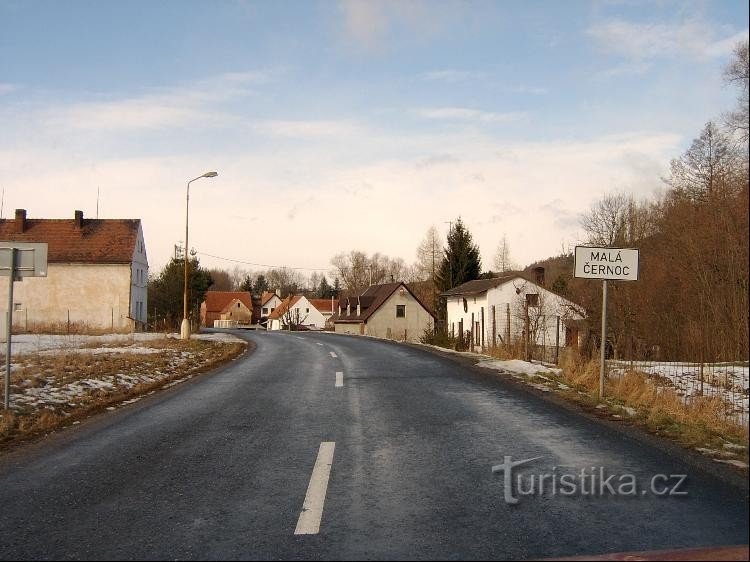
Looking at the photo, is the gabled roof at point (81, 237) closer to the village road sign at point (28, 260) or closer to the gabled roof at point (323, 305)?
the village road sign at point (28, 260)

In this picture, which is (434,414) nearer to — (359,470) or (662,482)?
(359,470)

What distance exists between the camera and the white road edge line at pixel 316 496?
4734 mm

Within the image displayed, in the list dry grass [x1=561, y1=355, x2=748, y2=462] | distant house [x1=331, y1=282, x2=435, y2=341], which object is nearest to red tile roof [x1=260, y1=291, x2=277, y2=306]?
distant house [x1=331, y1=282, x2=435, y2=341]

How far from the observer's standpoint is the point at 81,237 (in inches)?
1983

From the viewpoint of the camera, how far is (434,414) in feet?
32.8

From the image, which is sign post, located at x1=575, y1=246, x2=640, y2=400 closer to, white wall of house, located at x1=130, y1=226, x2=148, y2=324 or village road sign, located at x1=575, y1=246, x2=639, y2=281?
village road sign, located at x1=575, y1=246, x2=639, y2=281

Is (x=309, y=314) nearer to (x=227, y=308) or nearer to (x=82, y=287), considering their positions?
(x=227, y=308)

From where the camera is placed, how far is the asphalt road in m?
4.33

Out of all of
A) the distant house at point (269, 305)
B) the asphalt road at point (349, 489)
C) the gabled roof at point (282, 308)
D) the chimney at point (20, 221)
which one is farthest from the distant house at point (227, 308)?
the asphalt road at point (349, 489)

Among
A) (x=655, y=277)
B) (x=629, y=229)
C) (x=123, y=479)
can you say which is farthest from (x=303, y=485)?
(x=629, y=229)

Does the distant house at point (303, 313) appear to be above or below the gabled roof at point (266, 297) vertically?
below

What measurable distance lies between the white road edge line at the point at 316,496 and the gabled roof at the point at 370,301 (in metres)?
65.9

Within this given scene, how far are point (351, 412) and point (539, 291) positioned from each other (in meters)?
38.8

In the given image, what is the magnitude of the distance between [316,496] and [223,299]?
124957mm
